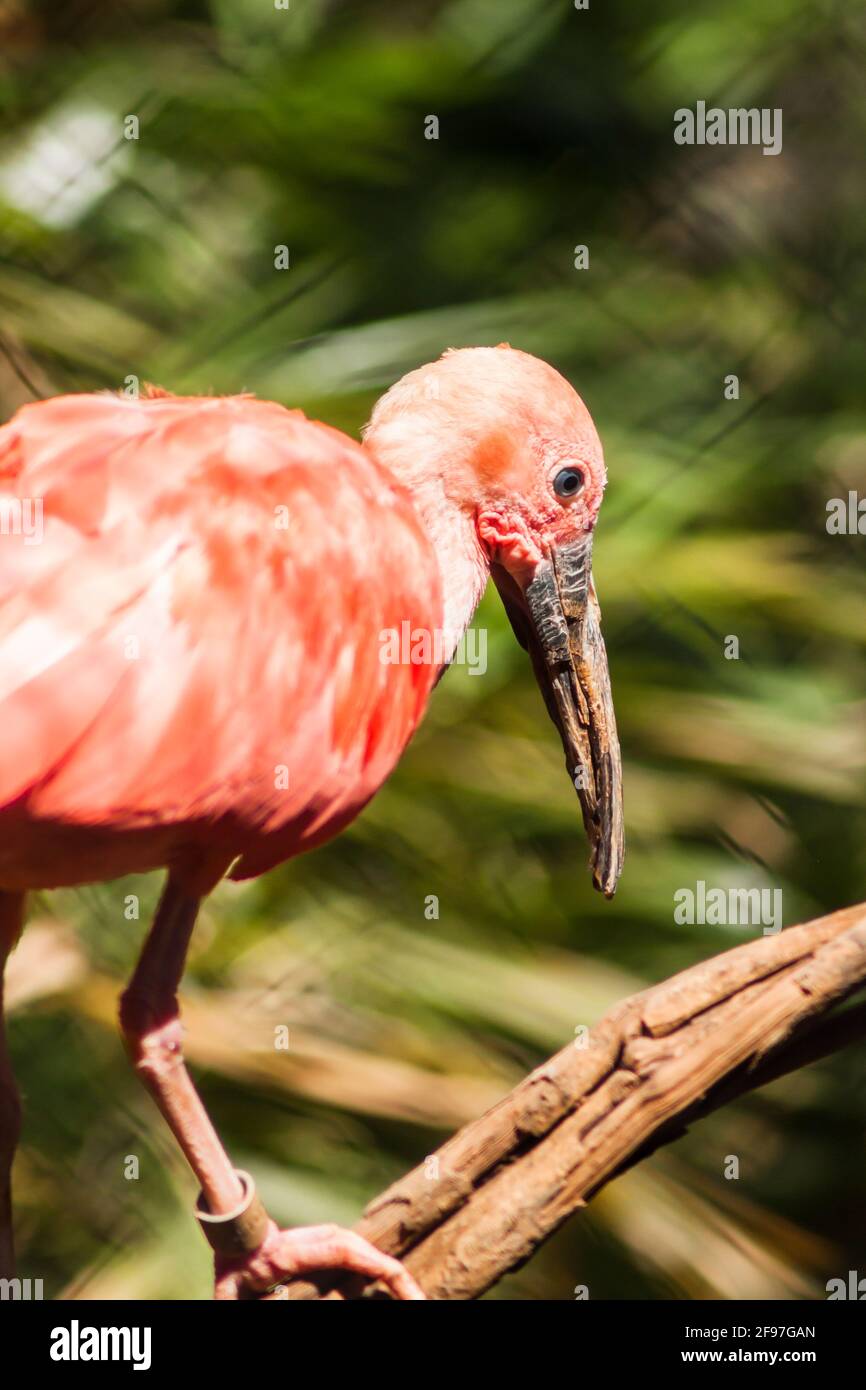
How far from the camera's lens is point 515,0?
110 inches

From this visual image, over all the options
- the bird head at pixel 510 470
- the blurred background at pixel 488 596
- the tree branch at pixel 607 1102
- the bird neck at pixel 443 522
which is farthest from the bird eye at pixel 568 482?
the blurred background at pixel 488 596

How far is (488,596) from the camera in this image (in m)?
2.79

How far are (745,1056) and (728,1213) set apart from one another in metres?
0.97

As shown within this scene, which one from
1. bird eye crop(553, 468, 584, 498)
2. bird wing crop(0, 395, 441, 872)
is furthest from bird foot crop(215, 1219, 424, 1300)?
bird eye crop(553, 468, 584, 498)

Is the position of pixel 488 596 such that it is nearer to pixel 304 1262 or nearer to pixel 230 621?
pixel 230 621

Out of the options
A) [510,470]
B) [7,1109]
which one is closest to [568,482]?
[510,470]

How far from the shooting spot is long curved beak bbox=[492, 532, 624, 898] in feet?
6.47

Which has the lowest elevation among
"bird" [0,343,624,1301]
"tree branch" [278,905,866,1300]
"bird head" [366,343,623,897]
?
"tree branch" [278,905,866,1300]

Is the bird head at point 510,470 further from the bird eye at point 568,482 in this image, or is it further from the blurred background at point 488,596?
the blurred background at point 488,596

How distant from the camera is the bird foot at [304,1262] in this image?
1.68 m

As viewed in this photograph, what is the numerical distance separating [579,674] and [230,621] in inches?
24.3

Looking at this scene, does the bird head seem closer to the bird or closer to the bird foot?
the bird

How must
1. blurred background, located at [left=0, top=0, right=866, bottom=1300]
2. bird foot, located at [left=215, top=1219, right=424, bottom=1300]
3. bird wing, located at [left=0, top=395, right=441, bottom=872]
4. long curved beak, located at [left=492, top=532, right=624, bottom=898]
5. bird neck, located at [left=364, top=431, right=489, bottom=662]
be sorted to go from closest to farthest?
bird wing, located at [left=0, top=395, right=441, bottom=872]
bird foot, located at [left=215, top=1219, right=424, bottom=1300]
bird neck, located at [left=364, top=431, right=489, bottom=662]
long curved beak, located at [left=492, top=532, right=624, bottom=898]
blurred background, located at [left=0, top=0, right=866, bottom=1300]

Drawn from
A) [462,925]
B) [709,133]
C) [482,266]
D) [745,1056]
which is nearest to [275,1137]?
[462,925]
